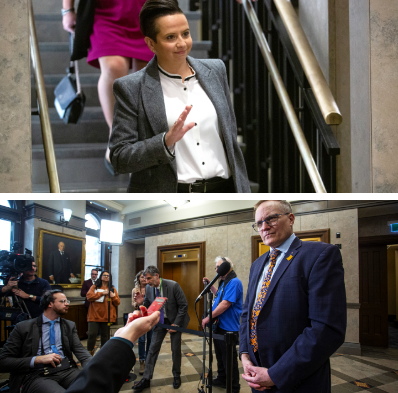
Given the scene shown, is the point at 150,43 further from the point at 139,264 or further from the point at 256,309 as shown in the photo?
the point at 256,309

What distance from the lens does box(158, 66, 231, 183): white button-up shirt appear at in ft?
8.48

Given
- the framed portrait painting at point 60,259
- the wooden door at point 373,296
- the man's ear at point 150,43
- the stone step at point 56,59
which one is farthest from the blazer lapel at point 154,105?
the wooden door at point 373,296

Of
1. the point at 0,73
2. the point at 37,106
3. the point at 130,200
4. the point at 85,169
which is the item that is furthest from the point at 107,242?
the point at 0,73

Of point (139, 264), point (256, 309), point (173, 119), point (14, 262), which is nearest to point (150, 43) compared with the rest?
point (173, 119)

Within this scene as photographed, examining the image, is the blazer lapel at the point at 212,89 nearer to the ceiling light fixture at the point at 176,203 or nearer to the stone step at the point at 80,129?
the ceiling light fixture at the point at 176,203

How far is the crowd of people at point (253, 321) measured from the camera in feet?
5.33

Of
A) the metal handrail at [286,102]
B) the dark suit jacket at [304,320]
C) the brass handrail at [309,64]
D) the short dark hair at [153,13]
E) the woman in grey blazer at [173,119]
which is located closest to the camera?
the dark suit jacket at [304,320]

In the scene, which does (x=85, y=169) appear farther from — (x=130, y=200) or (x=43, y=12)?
(x=43, y=12)

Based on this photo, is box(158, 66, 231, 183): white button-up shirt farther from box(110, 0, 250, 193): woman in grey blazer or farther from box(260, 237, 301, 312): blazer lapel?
box(260, 237, 301, 312): blazer lapel

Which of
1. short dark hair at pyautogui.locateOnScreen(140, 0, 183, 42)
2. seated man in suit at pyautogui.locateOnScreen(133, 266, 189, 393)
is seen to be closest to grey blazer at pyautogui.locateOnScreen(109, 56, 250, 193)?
short dark hair at pyautogui.locateOnScreen(140, 0, 183, 42)

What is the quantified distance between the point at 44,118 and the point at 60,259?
1.32 metres

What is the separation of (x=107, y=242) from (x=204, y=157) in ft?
2.77

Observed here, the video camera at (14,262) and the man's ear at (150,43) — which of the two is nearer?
the video camera at (14,262)

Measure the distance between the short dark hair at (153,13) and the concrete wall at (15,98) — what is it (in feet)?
3.30
